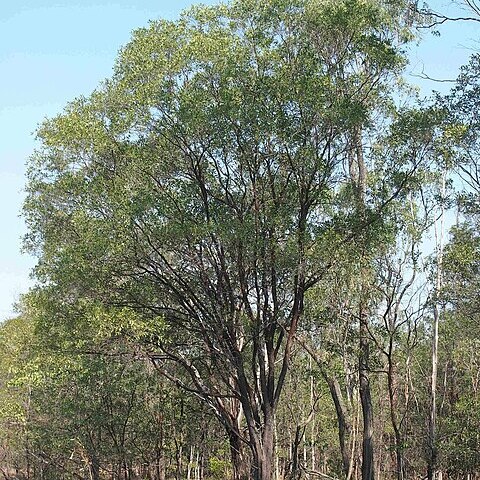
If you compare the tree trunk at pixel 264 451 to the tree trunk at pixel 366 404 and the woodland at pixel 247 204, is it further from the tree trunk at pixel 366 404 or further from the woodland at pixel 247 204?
the tree trunk at pixel 366 404

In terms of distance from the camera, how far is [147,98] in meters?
11.2

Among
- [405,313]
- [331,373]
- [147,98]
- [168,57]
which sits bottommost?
[331,373]

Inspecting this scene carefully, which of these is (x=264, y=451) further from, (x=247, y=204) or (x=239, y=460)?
(x=247, y=204)

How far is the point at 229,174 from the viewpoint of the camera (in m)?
11.9

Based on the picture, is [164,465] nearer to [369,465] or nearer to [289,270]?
[369,465]

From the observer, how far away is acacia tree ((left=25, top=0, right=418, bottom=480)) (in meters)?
10.8

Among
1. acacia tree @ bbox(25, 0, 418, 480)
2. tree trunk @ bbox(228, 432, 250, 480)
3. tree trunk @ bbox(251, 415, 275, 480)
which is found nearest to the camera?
acacia tree @ bbox(25, 0, 418, 480)

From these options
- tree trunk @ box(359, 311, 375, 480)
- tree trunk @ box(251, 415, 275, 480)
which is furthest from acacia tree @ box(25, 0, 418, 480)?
tree trunk @ box(359, 311, 375, 480)

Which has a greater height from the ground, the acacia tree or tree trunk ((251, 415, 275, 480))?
the acacia tree

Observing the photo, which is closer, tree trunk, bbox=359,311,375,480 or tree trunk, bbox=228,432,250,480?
tree trunk, bbox=359,311,375,480

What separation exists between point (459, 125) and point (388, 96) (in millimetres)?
1297

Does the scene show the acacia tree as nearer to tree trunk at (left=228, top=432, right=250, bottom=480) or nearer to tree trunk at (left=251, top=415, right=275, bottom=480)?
tree trunk at (left=251, top=415, right=275, bottom=480)

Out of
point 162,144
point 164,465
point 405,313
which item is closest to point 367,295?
point 405,313

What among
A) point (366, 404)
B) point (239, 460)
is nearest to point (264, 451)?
point (239, 460)
